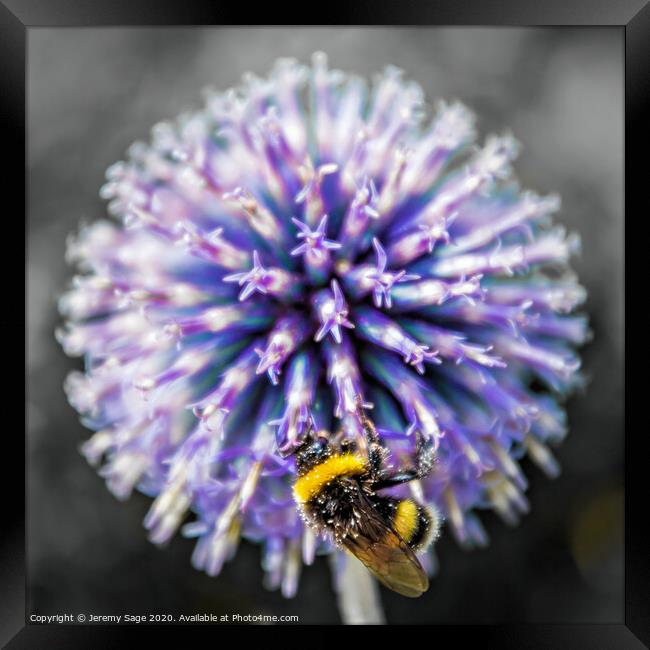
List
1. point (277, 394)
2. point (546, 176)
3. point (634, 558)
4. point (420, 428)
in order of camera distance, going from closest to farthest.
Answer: point (420, 428) < point (277, 394) < point (634, 558) < point (546, 176)

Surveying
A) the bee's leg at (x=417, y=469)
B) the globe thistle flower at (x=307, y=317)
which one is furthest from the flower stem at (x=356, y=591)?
the bee's leg at (x=417, y=469)

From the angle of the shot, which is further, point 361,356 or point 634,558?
point 634,558

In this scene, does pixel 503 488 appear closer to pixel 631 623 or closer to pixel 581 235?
pixel 631 623

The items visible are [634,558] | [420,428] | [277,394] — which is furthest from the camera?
[634,558]

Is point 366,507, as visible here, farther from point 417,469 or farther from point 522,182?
point 522,182

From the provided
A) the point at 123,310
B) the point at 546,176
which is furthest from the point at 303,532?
the point at 546,176

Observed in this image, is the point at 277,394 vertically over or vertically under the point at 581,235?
under
